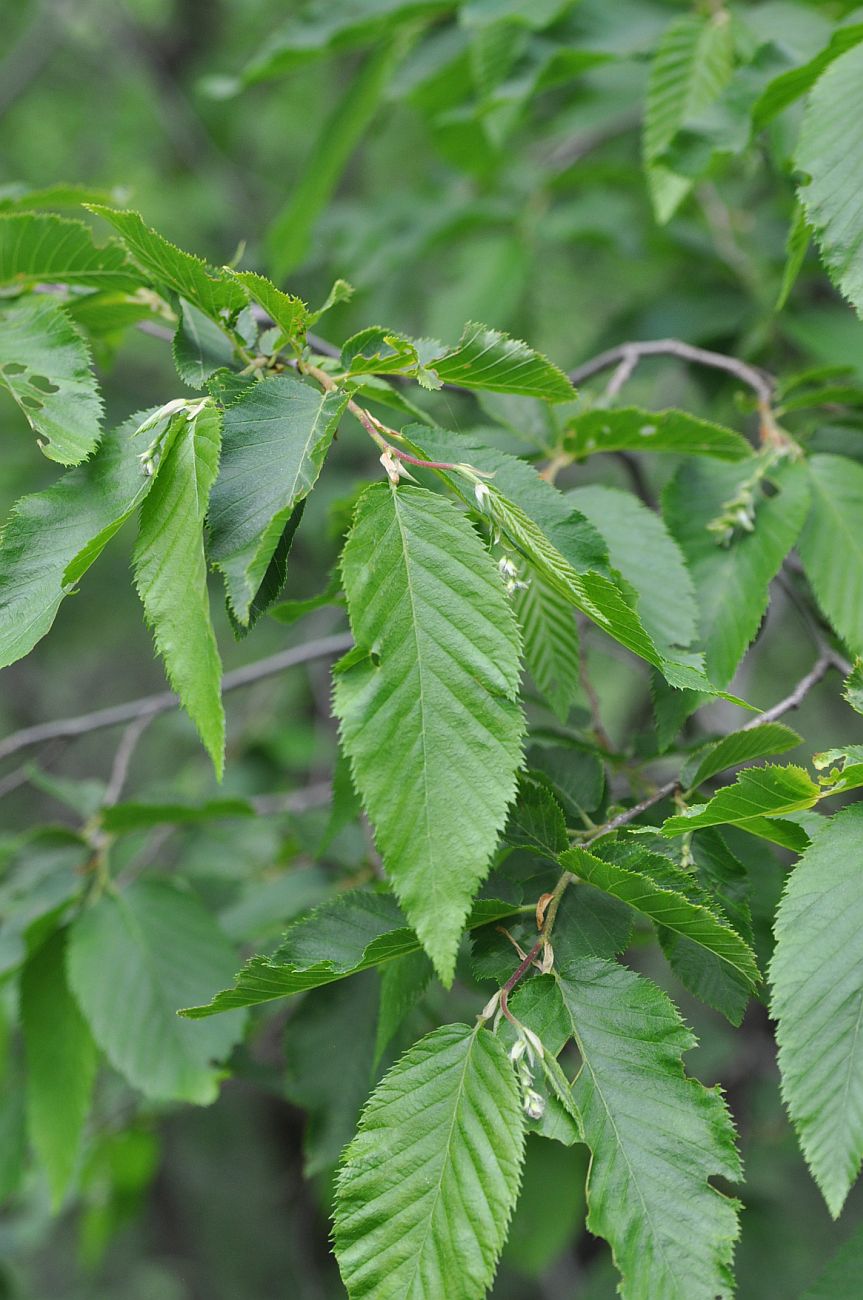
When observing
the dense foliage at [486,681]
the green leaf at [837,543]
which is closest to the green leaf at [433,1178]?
the dense foliage at [486,681]

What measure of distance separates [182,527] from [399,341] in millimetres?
229

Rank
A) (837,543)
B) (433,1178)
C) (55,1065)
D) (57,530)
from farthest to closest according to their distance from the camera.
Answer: (55,1065), (837,543), (57,530), (433,1178)

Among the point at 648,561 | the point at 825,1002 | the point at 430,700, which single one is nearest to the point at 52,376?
the point at 430,700

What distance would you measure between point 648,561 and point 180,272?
0.52 meters

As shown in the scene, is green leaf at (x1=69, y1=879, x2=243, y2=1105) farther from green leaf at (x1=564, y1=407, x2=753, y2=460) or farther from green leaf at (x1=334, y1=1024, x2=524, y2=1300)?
green leaf at (x1=564, y1=407, x2=753, y2=460)

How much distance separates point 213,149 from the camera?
4.47 m

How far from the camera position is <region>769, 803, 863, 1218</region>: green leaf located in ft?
2.36

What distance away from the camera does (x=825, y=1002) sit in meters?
0.75

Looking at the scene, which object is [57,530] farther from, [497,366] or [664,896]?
[664,896]

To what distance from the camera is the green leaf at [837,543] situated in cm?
108

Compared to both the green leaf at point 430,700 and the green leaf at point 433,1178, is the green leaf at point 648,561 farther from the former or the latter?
the green leaf at point 433,1178

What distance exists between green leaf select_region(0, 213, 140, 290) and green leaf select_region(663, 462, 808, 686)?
62 cm

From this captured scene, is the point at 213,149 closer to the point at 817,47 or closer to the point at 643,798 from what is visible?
the point at 817,47

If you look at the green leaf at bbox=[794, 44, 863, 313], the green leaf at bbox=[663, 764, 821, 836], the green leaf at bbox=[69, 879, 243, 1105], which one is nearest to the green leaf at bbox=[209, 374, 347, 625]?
the green leaf at bbox=[663, 764, 821, 836]
